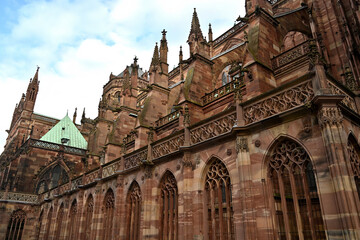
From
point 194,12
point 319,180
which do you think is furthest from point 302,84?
point 194,12

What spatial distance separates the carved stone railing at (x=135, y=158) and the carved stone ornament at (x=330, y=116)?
8.90 metres

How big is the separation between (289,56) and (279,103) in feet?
19.3

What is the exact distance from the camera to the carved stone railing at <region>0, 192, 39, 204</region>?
27.6 metres

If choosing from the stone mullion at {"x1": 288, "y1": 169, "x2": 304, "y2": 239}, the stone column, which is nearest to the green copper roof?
the stone mullion at {"x1": 288, "y1": 169, "x2": 304, "y2": 239}

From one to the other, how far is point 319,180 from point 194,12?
57.5ft

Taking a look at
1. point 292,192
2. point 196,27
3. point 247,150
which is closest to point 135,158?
point 247,150

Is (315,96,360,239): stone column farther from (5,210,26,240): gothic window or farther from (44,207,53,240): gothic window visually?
(5,210,26,240): gothic window

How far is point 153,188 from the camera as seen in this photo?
12930 mm

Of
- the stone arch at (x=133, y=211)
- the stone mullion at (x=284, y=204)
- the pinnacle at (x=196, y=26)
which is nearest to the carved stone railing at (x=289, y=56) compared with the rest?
the stone mullion at (x=284, y=204)

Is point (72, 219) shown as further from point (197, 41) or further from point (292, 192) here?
point (292, 192)

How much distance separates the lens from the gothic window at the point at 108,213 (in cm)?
1606

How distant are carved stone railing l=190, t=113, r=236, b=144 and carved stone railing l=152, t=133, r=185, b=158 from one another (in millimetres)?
784

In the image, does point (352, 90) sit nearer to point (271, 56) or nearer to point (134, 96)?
point (271, 56)

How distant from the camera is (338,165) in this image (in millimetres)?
6500
